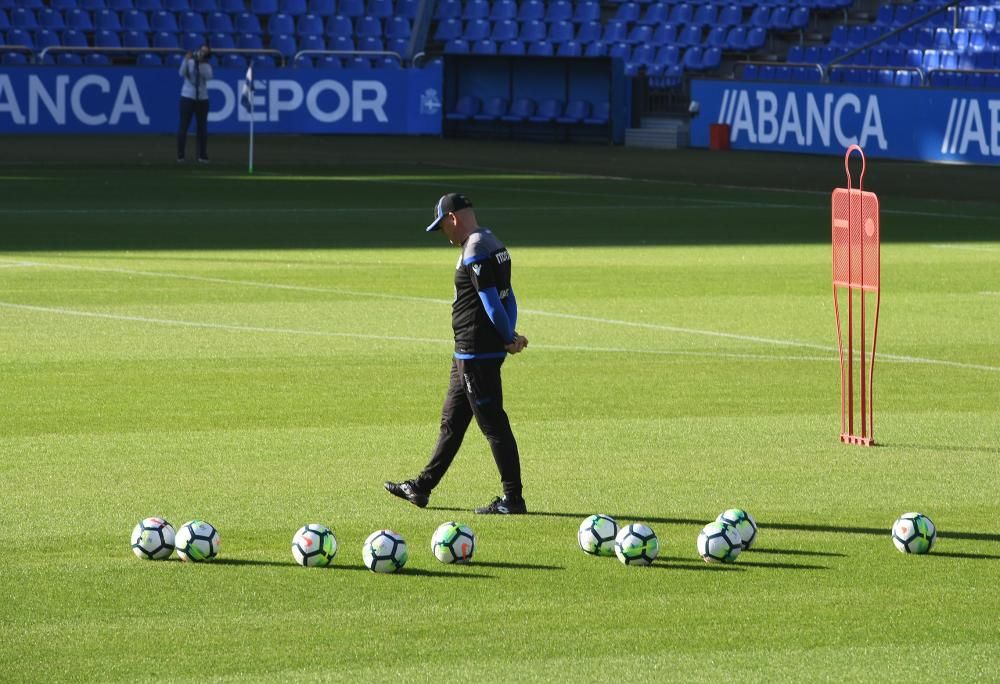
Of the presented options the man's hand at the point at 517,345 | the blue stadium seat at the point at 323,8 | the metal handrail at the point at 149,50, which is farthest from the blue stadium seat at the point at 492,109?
the man's hand at the point at 517,345

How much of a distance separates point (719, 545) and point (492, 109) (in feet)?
135

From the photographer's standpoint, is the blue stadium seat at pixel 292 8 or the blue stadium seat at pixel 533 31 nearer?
the blue stadium seat at pixel 292 8

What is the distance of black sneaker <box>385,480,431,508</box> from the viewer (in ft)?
35.1

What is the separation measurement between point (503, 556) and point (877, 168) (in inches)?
1235

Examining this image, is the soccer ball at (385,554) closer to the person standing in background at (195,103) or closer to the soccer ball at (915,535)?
the soccer ball at (915,535)

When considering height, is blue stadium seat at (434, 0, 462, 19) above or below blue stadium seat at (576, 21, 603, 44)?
above

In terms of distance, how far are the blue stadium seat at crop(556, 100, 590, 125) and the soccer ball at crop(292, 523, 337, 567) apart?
1576 inches

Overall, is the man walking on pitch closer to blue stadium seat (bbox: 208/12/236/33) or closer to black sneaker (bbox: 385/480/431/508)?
black sneaker (bbox: 385/480/431/508)

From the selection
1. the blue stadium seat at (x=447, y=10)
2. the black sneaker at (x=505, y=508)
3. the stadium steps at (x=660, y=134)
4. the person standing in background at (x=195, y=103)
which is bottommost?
the stadium steps at (x=660, y=134)

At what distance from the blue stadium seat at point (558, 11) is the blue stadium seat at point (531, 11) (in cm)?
18

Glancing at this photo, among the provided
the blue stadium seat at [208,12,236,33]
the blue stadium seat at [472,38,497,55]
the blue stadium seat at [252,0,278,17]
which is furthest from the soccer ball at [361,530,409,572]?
the blue stadium seat at [252,0,278,17]

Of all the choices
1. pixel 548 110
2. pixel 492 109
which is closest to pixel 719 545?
pixel 548 110

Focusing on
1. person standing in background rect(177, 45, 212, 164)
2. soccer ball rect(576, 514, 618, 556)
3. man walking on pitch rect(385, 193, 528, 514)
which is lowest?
person standing in background rect(177, 45, 212, 164)

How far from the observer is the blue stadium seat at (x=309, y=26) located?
174 feet
